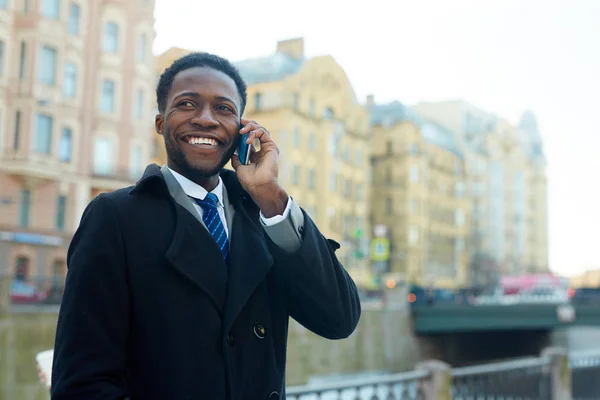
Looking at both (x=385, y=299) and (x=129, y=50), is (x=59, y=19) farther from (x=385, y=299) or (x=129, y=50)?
(x=385, y=299)

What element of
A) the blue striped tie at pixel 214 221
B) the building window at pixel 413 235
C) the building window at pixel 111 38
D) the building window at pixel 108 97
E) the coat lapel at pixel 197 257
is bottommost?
the coat lapel at pixel 197 257

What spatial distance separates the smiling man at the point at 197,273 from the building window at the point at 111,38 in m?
30.0

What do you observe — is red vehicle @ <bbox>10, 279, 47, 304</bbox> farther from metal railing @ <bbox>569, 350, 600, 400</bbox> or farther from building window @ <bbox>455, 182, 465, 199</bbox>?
building window @ <bbox>455, 182, 465, 199</bbox>

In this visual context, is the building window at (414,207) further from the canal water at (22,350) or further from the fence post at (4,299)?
the fence post at (4,299)

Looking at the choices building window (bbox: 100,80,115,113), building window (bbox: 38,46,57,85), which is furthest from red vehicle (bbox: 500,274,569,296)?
building window (bbox: 38,46,57,85)

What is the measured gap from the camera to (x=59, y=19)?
92.4ft

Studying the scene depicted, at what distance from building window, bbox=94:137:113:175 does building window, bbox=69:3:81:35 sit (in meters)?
4.32

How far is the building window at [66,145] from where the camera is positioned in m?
28.6

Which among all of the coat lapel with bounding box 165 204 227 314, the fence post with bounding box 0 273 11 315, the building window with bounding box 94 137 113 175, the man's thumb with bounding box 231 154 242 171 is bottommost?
the fence post with bounding box 0 273 11 315

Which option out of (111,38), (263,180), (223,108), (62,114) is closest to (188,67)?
(223,108)

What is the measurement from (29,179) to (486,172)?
1983 inches

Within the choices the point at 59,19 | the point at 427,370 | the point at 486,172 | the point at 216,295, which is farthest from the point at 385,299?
the point at 486,172

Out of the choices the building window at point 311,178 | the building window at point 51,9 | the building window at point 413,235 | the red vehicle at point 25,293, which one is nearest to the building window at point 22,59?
the building window at point 51,9

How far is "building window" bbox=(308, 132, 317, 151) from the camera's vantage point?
45.0 m
